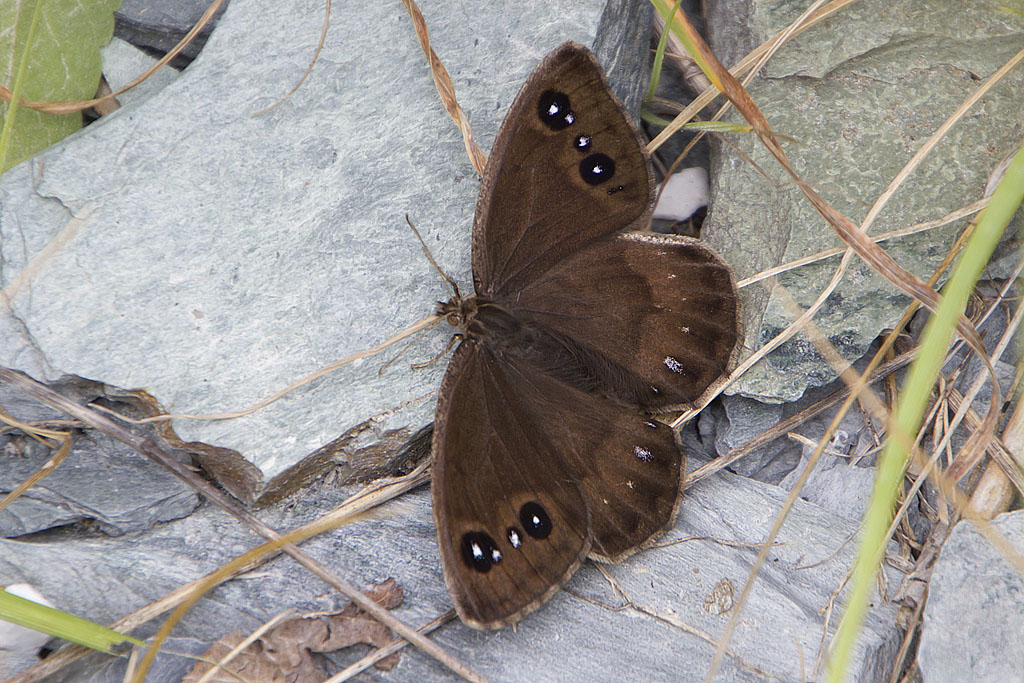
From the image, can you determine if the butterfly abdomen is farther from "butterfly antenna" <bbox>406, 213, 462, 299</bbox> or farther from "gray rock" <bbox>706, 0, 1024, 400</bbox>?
"gray rock" <bbox>706, 0, 1024, 400</bbox>

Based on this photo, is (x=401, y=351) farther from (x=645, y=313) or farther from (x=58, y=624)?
(x=58, y=624)

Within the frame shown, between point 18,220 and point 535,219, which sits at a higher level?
point 18,220

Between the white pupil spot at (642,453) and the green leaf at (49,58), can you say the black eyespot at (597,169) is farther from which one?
the green leaf at (49,58)

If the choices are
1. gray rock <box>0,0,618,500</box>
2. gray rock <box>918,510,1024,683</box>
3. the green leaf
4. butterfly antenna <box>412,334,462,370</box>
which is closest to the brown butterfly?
butterfly antenna <box>412,334,462,370</box>

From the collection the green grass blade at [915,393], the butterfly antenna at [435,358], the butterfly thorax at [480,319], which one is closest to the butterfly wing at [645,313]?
the butterfly thorax at [480,319]

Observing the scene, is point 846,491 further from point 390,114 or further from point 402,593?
point 390,114

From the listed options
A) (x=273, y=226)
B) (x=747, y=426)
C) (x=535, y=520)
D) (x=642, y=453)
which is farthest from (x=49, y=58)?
(x=747, y=426)

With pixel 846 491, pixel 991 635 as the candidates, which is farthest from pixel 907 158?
pixel 991 635
